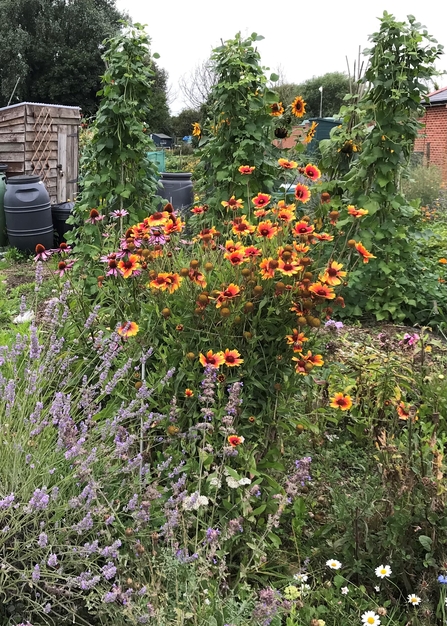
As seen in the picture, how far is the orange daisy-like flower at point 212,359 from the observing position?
1573 mm

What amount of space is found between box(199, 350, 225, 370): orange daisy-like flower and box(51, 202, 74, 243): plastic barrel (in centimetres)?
584

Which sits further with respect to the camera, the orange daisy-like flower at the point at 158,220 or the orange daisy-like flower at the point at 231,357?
the orange daisy-like flower at the point at 158,220

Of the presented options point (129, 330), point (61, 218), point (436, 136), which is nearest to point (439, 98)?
point (436, 136)

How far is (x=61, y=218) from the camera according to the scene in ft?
23.3

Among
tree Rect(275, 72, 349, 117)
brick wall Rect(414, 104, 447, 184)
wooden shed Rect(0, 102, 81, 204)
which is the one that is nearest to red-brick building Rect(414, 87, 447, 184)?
brick wall Rect(414, 104, 447, 184)

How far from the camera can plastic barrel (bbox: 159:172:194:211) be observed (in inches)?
280

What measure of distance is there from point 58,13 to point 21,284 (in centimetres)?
1968

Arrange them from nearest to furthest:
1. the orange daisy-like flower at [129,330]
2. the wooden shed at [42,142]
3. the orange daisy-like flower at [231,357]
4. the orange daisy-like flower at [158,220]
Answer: the orange daisy-like flower at [231,357] → the orange daisy-like flower at [129,330] → the orange daisy-like flower at [158,220] → the wooden shed at [42,142]

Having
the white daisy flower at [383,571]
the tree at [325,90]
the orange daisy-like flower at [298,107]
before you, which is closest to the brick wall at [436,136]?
the orange daisy-like flower at [298,107]

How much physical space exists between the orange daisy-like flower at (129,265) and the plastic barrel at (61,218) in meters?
5.52

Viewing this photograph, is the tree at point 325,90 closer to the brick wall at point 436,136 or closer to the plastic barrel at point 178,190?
the brick wall at point 436,136

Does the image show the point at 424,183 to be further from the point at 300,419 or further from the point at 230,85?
the point at 300,419

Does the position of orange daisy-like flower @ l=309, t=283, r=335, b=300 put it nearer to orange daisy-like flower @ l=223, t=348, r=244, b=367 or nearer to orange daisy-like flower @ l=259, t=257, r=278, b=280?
orange daisy-like flower @ l=259, t=257, r=278, b=280

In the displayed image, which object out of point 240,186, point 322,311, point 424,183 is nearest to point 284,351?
point 322,311
